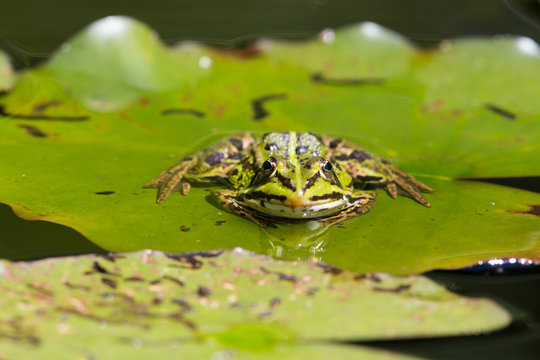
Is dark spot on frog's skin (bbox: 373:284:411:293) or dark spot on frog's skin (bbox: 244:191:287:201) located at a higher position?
dark spot on frog's skin (bbox: 244:191:287:201)

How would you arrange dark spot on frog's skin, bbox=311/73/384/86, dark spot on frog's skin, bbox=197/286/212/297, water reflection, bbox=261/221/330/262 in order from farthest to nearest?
dark spot on frog's skin, bbox=311/73/384/86, water reflection, bbox=261/221/330/262, dark spot on frog's skin, bbox=197/286/212/297

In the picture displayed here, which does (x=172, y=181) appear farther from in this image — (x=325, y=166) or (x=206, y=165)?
(x=325, y=166)

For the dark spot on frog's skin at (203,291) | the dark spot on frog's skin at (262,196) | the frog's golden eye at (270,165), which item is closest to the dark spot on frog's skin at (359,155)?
the frog's golden eye at (270,165)

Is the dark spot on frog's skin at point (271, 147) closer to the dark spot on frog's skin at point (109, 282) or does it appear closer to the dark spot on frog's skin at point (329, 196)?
the dark spot on frog's skin at point (329, 196)

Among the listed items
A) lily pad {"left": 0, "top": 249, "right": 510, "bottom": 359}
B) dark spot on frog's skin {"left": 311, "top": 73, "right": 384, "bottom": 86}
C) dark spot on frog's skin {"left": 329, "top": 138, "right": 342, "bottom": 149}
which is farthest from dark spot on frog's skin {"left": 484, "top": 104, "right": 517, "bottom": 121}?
lily pad {"left": 0, "top": 249, "right": 510, "bottom": 359}

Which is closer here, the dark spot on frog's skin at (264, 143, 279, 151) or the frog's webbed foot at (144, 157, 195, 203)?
the frog's webbed foot at (144, 157, 195, 203)

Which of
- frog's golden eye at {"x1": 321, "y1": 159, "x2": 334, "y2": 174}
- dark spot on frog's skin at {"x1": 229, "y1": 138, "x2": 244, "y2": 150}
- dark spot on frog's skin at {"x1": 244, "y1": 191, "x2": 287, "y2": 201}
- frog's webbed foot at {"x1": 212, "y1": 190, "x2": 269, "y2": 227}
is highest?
frog's golden eye at {"x1": 321, "y1": 159, "x2": 334, "y2": 174}

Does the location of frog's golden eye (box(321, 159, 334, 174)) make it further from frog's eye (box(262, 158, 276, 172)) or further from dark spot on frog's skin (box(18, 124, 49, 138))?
dark spot on frog's skin (box(18, 124, 49, 138))
